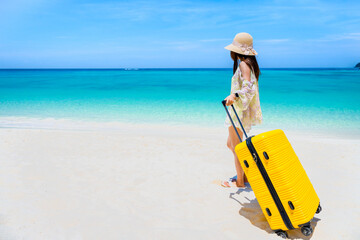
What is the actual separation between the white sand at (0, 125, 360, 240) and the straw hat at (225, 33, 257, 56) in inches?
60.7

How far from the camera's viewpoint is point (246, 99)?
2.96 metres

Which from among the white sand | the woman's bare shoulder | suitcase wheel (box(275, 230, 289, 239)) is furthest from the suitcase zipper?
the woman's bare shoulder

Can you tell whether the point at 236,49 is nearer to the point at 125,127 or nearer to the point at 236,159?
the point at 236,159

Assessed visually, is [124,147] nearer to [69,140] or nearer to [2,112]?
[69,140]

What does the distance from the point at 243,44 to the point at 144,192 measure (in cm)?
190

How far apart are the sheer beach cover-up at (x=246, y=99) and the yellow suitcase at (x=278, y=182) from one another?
608 millimetres

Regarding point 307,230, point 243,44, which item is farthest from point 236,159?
point 243,44

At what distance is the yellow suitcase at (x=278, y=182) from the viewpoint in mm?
2365

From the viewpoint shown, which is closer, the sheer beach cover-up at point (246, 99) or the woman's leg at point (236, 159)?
the sheer beach cover-up at point (246, 99)

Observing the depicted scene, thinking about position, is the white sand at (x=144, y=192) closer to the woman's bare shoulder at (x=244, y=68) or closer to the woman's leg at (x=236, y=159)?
the woman's leg at (x=236, y=159)

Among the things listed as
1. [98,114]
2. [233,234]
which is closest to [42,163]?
[233,234]

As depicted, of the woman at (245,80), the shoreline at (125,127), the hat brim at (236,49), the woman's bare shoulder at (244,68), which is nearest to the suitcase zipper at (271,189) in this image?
the woman at (245,80)

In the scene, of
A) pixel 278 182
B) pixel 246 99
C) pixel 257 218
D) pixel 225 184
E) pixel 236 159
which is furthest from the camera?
pixel 225 184

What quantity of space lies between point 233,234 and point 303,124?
7.80m
